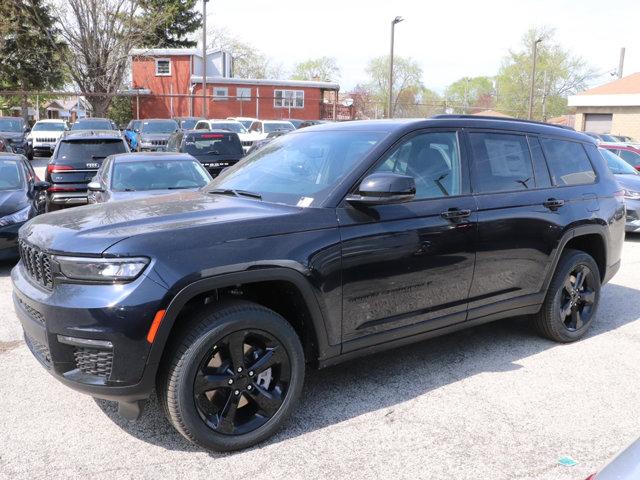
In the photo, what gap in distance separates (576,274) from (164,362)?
3652 millimetres

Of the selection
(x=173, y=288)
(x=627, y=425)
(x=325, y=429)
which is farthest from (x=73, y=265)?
(x=627, y=425)

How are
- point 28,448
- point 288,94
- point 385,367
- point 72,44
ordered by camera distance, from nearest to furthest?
1. point 28,448
2. point 385,367
3. point 72,44
4. point 288,94

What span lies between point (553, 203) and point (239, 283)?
9.25ft

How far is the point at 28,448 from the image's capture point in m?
3.27

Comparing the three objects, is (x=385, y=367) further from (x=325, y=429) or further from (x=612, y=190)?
(x=612, y=190)

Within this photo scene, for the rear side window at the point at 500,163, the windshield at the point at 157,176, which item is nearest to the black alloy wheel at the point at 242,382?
the rear side window at the point at 500,163

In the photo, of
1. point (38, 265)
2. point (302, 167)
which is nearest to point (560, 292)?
point (302, 167)

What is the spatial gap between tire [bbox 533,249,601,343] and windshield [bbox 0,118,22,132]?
2572cm

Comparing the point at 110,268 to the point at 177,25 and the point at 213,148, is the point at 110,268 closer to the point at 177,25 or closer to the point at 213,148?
the point at 213,148

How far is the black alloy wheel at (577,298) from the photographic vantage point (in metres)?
5.01

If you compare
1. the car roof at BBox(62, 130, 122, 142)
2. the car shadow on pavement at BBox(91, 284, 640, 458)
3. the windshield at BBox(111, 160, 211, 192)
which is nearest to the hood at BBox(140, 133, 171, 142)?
the car roof at BBox(62, 130, 122, 142)

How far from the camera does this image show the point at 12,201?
7648 millimetres

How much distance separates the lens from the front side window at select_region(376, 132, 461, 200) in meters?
3.97

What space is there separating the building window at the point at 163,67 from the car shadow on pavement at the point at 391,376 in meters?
40.6
